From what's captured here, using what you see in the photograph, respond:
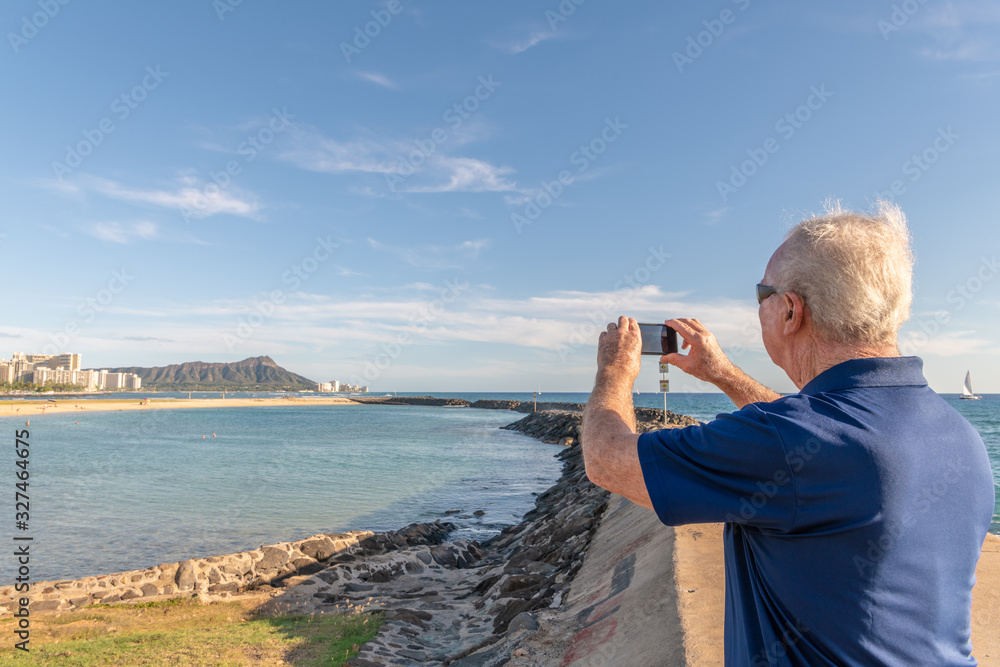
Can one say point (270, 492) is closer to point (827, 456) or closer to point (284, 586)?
point (284, 586)

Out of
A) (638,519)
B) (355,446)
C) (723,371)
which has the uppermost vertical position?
(723,371)

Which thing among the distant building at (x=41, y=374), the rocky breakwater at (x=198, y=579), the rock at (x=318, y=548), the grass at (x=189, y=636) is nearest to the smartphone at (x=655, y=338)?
the grass at (x=189, y=636)

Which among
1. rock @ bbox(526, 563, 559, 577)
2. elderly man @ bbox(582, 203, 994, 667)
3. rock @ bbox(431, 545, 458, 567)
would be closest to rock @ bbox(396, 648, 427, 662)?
rock @ bbox(526, 563, 559, 577)

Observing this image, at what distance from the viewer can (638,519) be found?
7984mm

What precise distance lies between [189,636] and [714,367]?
7557 mm

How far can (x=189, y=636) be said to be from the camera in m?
6.95

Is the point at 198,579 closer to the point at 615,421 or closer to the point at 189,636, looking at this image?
the point at 189,636

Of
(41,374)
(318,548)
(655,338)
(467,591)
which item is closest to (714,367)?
(655,338)

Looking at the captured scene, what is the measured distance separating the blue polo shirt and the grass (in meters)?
5.99

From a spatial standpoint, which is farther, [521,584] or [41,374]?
[41,374]

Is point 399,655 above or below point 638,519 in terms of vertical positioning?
below

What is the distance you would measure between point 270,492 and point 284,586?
11473 millimetres

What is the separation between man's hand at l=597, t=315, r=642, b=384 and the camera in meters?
1.76

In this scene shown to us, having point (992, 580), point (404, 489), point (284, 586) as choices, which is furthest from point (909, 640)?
point (404, 489)
